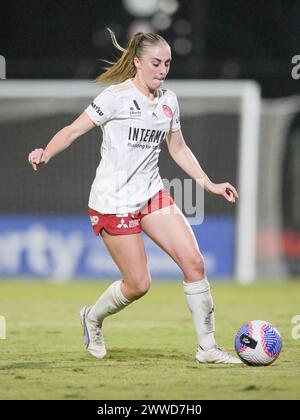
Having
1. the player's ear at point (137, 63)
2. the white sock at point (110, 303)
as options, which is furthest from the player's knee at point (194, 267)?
the player's ear at point (137, 63)

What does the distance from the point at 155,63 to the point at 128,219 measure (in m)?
1.08

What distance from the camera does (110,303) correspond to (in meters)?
7.43

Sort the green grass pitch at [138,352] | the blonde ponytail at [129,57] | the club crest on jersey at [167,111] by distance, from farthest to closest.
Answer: the club crest on jersey at [167,111], the blonde ponytail at [129,57], the green grass pitch at [138,352]

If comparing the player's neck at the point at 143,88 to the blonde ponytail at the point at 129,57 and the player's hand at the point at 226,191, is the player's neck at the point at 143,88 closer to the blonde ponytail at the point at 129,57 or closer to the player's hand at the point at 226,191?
the blonde ponytail at the point at 129,57

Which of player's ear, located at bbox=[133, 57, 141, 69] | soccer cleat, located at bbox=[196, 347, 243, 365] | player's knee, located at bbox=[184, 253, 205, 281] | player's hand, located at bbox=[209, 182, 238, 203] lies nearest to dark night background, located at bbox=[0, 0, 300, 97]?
player's ear, located at bbox=[133, 57, 141, 69]

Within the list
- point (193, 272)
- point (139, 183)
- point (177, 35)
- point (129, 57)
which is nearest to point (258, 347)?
point (193, 272)

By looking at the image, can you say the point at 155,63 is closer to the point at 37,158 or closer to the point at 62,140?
the point at 62,140

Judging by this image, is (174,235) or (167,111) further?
(167,111)

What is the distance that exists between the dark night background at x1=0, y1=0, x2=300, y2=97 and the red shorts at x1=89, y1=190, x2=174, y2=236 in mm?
14439

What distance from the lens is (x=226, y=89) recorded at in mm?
15602

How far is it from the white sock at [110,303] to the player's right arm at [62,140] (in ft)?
3.63

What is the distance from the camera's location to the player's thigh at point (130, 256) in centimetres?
715

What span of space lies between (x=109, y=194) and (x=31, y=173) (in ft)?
27.6

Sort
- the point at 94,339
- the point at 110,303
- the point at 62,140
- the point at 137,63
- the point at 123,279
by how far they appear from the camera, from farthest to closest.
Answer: the point at 94,339 < the point at 110,303 < the point at 123,279 < the point at 137,63 < the point at 62,140
